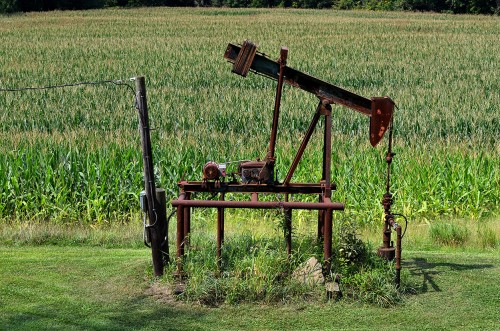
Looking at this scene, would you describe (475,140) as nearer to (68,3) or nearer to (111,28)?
(111,28)

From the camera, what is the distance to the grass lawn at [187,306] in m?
7.82

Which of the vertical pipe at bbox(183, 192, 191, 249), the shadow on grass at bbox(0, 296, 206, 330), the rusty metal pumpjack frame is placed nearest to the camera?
the shadow on grass at bbox(0, 296, 206, 330)

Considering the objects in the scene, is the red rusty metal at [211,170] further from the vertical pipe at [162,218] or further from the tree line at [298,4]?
the tree line at [298,4]

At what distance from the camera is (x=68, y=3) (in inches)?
3450

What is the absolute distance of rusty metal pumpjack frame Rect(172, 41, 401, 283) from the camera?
8.37 m

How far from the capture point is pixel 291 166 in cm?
865

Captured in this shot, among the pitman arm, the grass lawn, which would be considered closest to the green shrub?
the grass lawn

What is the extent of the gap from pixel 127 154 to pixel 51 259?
4.15 meters

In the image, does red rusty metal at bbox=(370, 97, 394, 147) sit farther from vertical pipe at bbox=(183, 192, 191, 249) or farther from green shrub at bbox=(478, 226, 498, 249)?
green shrub at bbox=(478, 226, 498, 249)

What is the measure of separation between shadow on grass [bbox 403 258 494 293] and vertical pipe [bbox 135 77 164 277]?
2.67 metres

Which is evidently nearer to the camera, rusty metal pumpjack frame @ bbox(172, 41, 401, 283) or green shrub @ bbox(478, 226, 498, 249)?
rusty metal pumpjack frame @ bbox(172, 41, 401, 283)

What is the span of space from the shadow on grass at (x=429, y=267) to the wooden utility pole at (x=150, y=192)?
2.63m

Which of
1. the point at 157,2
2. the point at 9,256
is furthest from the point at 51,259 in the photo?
the point at 157,2

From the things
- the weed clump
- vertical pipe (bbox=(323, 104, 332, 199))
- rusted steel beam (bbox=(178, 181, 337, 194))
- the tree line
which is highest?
the tree line
